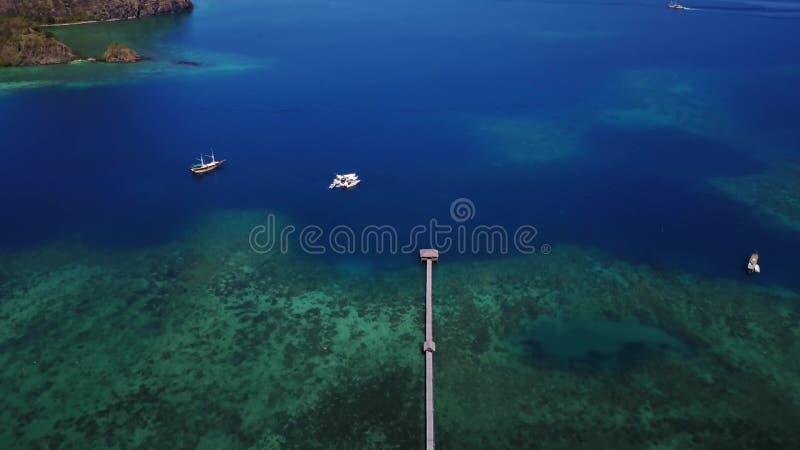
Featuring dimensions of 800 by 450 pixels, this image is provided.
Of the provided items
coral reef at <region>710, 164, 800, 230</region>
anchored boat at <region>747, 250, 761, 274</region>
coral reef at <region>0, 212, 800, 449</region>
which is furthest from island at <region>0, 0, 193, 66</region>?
anchored boat at <region>747, 250, 761, 274</region>

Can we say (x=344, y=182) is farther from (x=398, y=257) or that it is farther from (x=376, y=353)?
(x=376, y=353)

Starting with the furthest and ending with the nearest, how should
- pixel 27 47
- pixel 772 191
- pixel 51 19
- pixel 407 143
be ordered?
1. pixel 51 19
2. pixel 27 47
3. pixel 407 143
4. pixel 772 191

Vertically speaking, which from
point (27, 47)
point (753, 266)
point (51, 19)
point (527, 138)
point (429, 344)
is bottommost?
point (429, 344)

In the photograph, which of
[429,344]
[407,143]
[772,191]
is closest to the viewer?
[429,344]

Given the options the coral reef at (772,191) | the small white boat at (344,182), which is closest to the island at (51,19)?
the small white boat at (344,182)

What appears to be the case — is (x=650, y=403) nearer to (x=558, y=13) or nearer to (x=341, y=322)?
(x=341, y=322)

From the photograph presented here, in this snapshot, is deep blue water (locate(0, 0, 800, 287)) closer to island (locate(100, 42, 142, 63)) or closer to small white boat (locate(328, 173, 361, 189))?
small white boat (locate(328, 173, 361, 189))

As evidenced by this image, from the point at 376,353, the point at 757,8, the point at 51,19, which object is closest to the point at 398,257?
the point at 376,353
